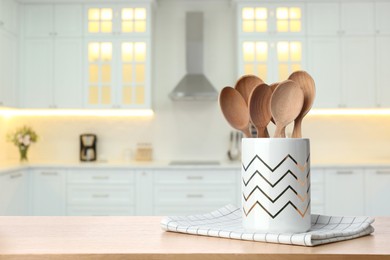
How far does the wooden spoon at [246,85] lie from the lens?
1.10 metres

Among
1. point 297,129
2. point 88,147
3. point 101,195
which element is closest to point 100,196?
point 101,195

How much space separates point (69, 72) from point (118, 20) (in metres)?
0.76

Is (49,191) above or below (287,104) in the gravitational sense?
below

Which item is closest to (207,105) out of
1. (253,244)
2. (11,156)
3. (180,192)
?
(180,192)

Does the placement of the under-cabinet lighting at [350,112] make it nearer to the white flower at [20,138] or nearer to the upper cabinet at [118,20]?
the upper cabinet at [118,20]

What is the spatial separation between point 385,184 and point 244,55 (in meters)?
1.92

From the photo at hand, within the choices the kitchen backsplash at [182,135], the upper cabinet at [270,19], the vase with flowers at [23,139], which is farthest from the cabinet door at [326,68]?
the vase with flowers at [23,139]

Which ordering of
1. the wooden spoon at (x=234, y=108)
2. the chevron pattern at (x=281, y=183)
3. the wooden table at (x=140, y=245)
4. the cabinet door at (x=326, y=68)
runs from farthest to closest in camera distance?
the cabinet door at (x=326, y=68)
the wooden spoon at (x=234, y=108)
the chevron pattern at (x=281, y=183)
the wooden table at (x=140, y=245)

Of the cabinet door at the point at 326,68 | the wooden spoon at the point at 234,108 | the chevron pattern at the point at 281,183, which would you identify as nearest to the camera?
A: the chevron pattern at the point at 281,183

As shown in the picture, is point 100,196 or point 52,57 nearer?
point 100,196

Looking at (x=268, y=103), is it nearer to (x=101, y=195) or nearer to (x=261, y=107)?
(x=261, y=107)

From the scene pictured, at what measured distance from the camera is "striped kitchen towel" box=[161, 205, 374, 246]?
0.91 metres

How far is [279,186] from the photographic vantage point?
3.14ft

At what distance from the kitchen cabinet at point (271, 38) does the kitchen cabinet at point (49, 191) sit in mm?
2174
